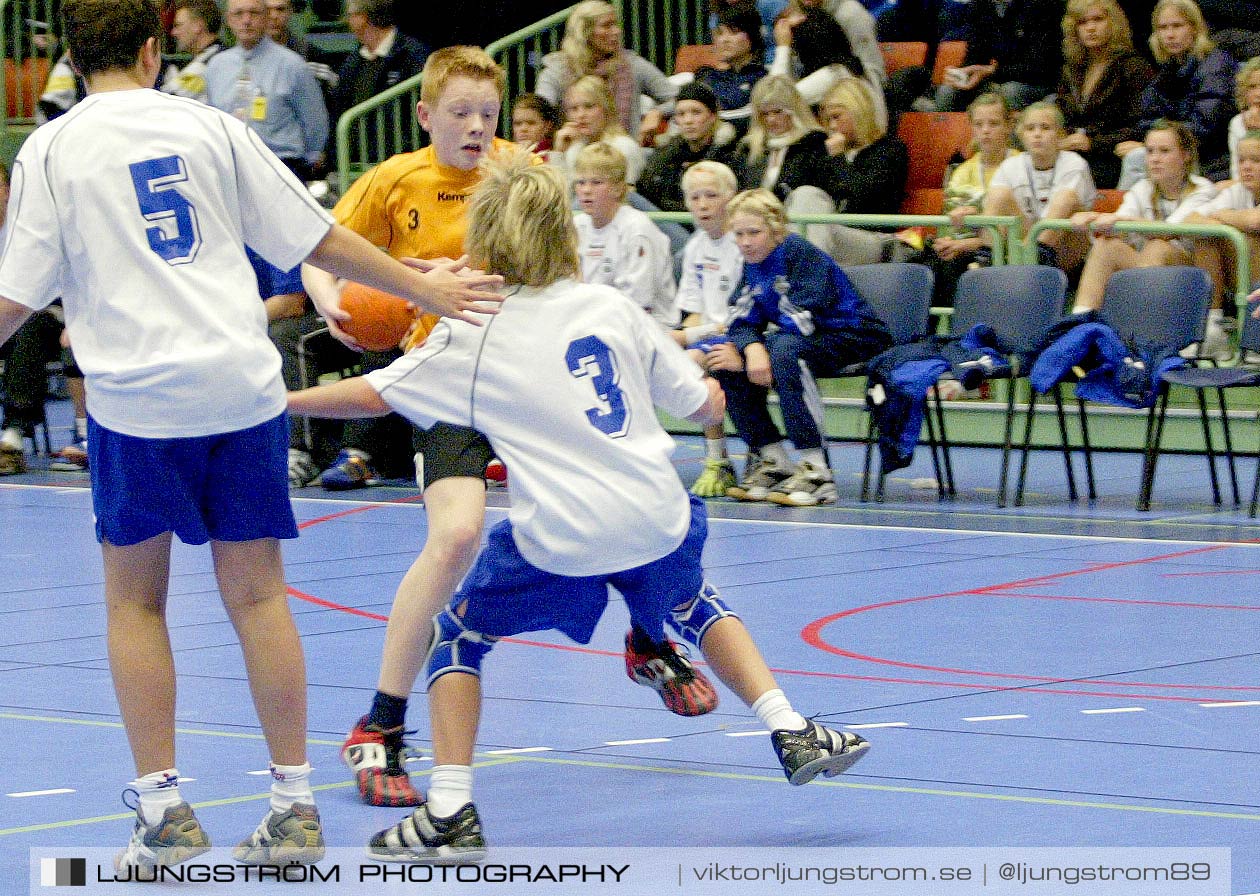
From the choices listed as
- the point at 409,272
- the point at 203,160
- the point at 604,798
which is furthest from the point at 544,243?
the point at 604,798

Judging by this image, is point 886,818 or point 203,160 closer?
point 203,160

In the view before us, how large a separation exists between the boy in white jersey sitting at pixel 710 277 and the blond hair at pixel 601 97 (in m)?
2.03

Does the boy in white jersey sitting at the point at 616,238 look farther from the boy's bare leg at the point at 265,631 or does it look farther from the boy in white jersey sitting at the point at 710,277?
the boy's bare leg at the point at 265,631

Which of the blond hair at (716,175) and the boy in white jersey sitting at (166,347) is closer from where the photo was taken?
the boy in white jersey sitting at (166,347)

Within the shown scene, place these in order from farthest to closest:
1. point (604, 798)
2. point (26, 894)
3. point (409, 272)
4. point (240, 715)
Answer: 1. point (240, 715)
2. point (604, 798)
3. point (409, 272)
4. point (26, 894)

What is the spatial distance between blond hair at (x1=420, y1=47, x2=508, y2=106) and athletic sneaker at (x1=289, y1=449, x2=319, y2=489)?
19.0ft

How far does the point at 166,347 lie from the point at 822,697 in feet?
7.92

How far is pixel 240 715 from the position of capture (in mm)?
5465

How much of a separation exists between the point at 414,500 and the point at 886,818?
625 centimetres

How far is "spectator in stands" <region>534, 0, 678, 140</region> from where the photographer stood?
13461 mm

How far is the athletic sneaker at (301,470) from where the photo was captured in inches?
430

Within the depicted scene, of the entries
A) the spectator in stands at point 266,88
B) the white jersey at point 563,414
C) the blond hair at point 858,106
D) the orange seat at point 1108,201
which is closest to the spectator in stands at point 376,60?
the spectator in stands at point 266,88

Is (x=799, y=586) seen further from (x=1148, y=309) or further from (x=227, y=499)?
(x=227, y=499)

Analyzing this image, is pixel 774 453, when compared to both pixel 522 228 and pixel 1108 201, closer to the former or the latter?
pixel 1108 201
